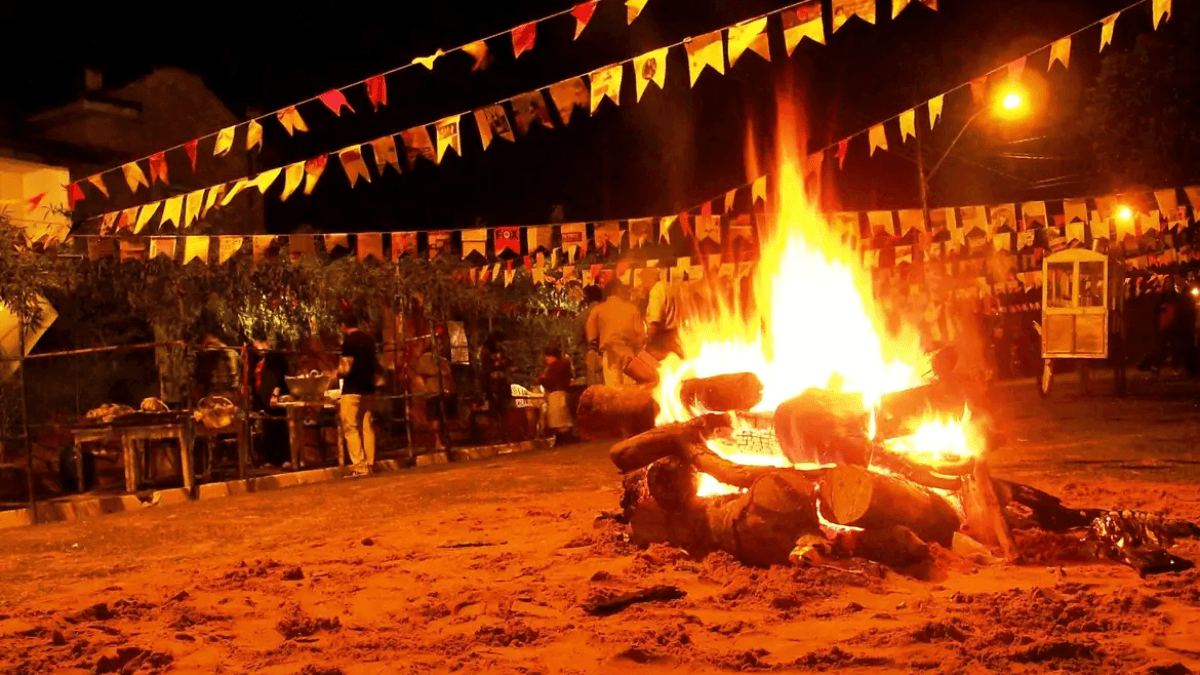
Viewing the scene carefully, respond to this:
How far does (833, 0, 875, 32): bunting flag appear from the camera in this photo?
7863 mm

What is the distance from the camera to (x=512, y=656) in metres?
4.12

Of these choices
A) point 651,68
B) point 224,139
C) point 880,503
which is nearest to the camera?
point 880,503

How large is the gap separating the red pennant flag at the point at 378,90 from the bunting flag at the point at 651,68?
7.61 feet

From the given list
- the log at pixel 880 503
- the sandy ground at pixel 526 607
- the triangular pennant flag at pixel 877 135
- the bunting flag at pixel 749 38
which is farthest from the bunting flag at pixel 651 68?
the triangular pennant flag at pixel 877 135

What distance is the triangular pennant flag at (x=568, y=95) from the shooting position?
9.63 meters

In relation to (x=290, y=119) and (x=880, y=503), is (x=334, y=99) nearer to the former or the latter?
(x=290, y=119)

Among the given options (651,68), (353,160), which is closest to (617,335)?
(353,160)

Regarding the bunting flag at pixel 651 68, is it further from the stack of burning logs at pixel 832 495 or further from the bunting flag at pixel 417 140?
the stack of burning logs at pixel 832 495

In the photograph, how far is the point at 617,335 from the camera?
13.8m

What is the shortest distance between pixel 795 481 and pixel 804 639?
55.4 inches

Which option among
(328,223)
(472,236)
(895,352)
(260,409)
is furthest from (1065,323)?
(328,223)

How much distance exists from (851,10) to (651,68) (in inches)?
74.2

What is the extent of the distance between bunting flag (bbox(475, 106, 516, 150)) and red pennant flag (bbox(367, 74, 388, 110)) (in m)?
1.15

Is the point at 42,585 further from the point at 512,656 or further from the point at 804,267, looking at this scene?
the point at 804,267
